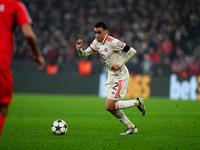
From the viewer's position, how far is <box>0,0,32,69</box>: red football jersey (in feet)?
16.0

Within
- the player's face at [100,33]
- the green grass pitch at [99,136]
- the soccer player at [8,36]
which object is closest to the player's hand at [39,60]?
the soccer player at [8,36]

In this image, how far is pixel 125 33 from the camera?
2477 centimetres

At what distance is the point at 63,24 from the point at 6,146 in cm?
2057

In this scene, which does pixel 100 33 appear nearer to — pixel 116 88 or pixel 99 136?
pixel 116 88

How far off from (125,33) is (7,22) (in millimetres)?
20073

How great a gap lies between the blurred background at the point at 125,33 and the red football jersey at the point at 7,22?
668 inches

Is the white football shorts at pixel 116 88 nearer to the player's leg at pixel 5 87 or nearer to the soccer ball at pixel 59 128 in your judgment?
the soccer ball at pixel 59 128

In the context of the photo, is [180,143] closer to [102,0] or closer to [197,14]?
[197,14]

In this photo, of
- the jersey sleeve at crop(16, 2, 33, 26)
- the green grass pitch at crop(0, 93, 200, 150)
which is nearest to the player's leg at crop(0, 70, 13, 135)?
the jersey sleeve at crop(16, 2, 33, 26)

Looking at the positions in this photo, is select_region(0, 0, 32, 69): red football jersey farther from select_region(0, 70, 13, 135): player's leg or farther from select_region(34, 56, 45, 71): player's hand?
select_region(34, 56, 45, 71): player's hand

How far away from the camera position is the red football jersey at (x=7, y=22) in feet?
16.0

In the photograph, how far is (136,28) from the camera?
25172 millimetres

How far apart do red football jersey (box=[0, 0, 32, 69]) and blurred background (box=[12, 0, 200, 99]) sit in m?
17.0

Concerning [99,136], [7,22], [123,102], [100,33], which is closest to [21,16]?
[7,22]
